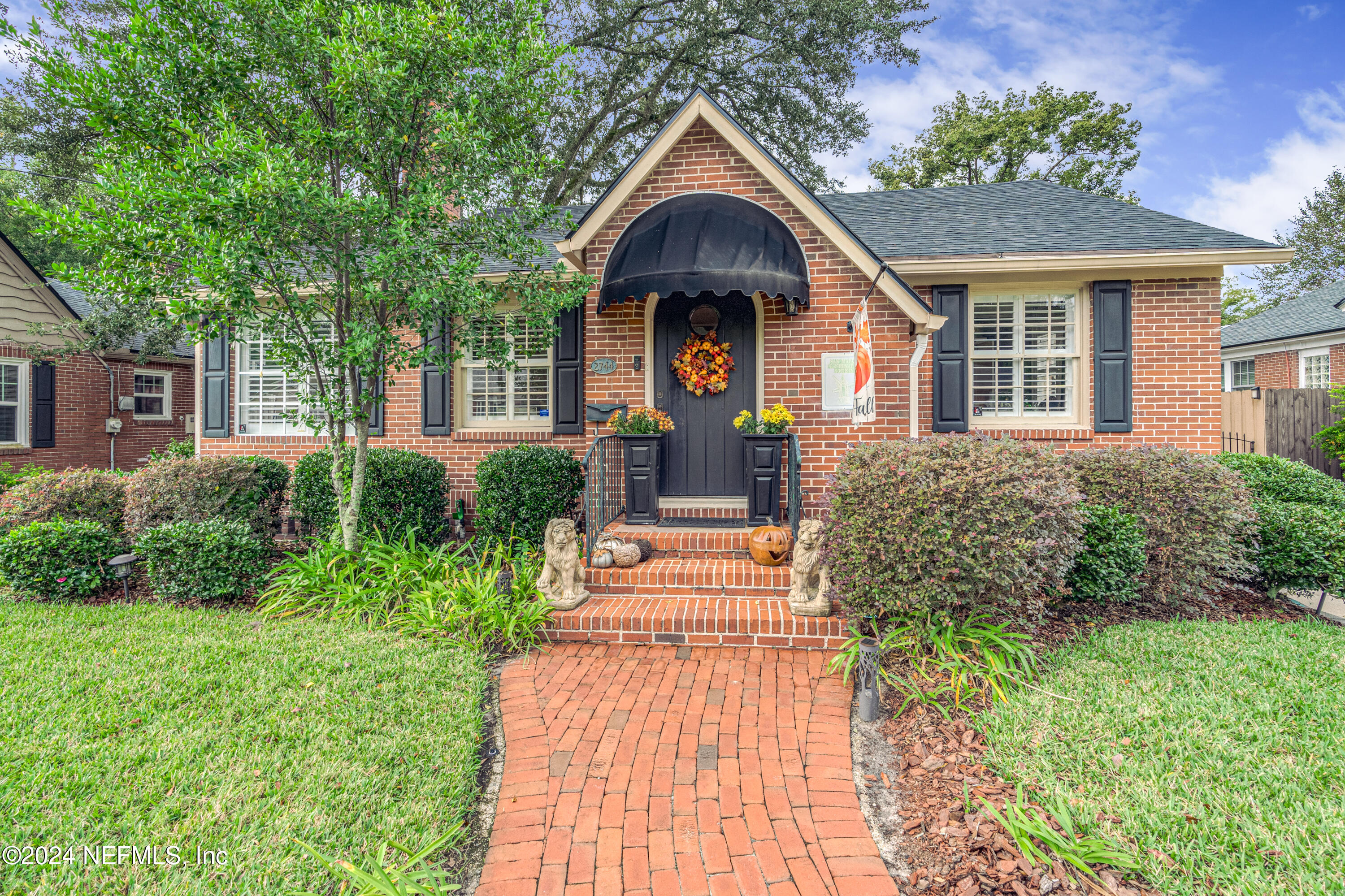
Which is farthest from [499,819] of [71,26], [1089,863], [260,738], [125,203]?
[71,26]

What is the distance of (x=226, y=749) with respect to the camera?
284cm

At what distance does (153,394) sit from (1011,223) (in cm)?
1841

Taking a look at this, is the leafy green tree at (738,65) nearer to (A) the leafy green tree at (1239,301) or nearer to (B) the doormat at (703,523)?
(B) the doormat at (703,523)

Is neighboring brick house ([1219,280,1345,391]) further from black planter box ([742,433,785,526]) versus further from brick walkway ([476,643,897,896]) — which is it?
brick walkway ([476,643,897,896])

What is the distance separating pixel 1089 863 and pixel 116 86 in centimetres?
771

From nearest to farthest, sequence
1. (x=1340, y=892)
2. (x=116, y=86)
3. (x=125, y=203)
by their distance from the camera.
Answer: (x=1340, y=892)
(x=125, y=203)
(x=116, y=86)

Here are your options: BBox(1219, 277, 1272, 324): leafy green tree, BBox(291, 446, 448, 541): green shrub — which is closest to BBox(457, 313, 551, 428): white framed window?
BBox(291, 446, 448, 541): green shrub

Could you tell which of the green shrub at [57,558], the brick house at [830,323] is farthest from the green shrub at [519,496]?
the green shrub at [57,558]

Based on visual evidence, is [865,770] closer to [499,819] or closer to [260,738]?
[499,819]

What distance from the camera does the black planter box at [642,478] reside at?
6.07 metres

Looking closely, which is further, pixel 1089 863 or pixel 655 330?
pixel 655 330

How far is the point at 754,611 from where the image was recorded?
4.50m

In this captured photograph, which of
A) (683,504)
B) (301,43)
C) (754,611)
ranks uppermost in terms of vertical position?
(301,43)

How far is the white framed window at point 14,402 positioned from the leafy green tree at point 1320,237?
43.5m
